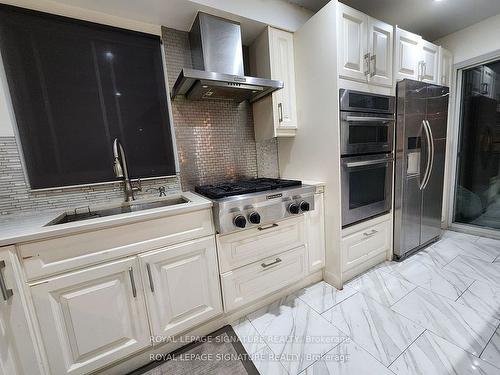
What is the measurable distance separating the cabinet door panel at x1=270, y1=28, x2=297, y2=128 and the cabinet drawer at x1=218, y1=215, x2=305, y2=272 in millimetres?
876

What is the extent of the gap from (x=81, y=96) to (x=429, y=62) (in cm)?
308

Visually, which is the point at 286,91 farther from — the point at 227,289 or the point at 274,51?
the point at 227,289

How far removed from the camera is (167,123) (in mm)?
1709

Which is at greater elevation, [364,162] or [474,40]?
[474,40]

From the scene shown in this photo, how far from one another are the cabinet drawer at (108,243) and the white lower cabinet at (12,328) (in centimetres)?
5

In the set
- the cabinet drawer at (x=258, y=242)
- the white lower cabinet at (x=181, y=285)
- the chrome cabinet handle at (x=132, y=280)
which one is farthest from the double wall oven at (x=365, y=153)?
the chrome cabinet handle at (x=132, y=280)

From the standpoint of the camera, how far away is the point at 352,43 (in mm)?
1582

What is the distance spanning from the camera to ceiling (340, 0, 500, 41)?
1872 mm

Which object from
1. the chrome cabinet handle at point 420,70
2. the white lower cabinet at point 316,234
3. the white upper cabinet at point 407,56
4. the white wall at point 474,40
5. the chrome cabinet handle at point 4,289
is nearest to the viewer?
the chrome cabinet handle at point 4,289

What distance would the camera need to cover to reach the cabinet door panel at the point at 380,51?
168 cm

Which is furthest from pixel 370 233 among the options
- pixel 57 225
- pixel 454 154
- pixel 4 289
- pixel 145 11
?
pixel 145 11

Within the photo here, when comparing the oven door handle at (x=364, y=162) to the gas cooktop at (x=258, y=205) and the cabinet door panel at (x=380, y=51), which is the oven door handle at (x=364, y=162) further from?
the cabinet door panel at (x=380, y=51)

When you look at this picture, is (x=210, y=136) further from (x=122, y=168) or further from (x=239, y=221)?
(x=239, y=221)

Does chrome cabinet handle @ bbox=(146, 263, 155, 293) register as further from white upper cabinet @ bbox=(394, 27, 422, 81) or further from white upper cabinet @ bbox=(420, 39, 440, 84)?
white upper cabinet @ bbox=(420, 39, 440, 84)
